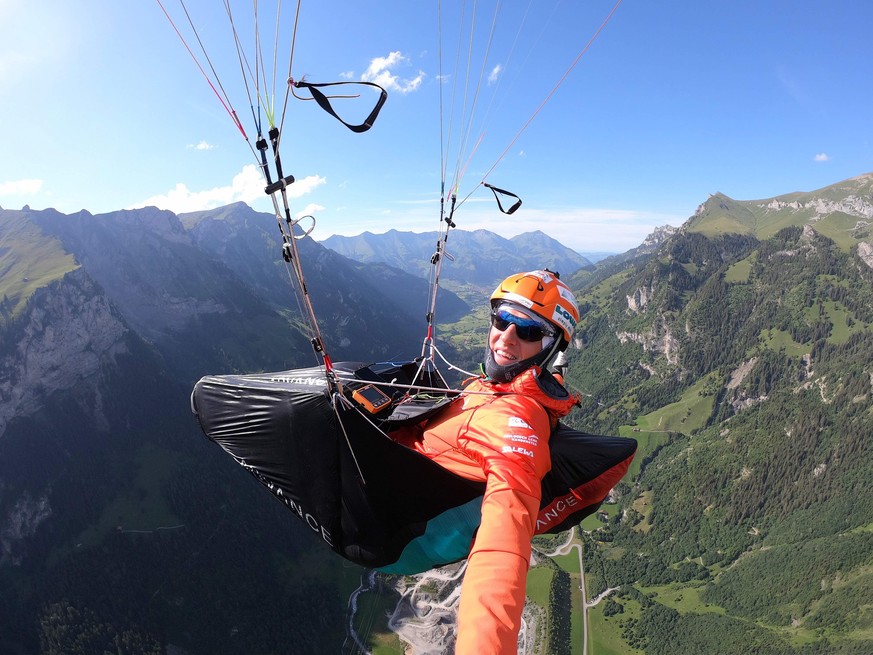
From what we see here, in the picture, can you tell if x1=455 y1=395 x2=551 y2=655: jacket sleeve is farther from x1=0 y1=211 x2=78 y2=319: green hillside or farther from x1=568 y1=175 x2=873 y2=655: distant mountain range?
x1=0 y1=211 x2=78 y2=319: green hillside

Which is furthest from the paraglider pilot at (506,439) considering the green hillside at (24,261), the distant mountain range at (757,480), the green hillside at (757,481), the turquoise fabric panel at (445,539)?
the green hillside at (24,261)

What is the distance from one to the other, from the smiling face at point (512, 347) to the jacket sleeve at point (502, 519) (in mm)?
1293

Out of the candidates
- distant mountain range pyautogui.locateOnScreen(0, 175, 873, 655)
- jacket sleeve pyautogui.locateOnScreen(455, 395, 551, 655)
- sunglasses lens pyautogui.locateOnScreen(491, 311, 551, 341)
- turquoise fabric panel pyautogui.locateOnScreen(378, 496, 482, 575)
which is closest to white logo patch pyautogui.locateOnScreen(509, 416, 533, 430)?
jacket sleeve pyautogui.locateOnScreen(455, 395, 551, 655)

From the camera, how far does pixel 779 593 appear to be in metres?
91.2

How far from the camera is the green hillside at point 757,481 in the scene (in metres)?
83.7

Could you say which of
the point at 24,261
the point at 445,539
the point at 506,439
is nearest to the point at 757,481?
the point at 445,539

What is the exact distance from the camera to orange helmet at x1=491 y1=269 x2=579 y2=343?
21.6ft

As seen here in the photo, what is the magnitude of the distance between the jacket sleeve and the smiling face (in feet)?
4.24

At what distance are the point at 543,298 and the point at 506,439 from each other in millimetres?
2905

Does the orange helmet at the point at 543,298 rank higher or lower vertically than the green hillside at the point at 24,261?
lower

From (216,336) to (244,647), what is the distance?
12915cm

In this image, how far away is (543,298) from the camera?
6.67m

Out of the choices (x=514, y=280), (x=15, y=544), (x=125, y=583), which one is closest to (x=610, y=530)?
(x=125, y=583)

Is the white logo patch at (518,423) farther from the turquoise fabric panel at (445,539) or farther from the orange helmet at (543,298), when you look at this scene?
the orange helmet at (543,298)
